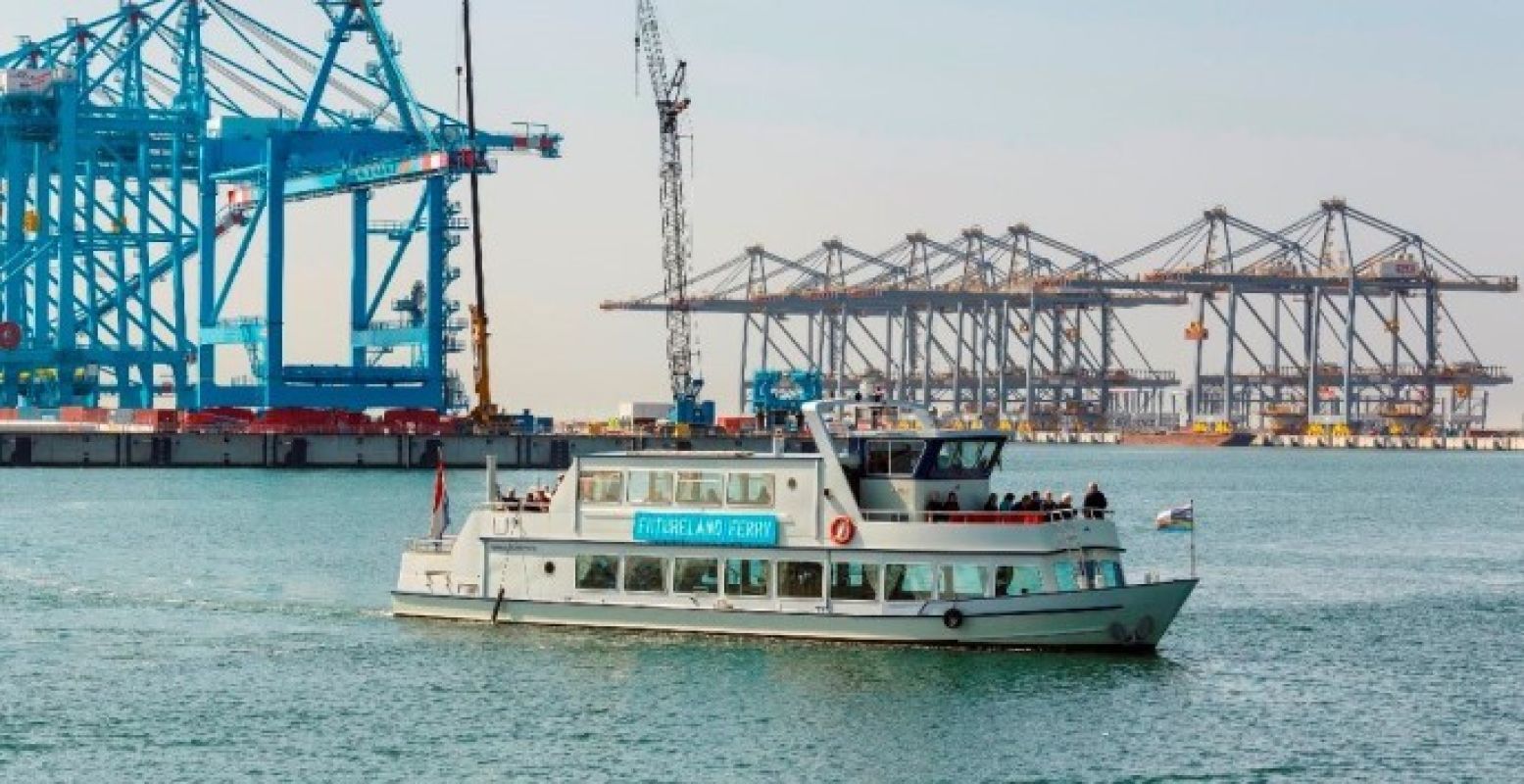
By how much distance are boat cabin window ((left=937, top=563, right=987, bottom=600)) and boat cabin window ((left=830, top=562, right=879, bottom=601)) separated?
3.72 ft

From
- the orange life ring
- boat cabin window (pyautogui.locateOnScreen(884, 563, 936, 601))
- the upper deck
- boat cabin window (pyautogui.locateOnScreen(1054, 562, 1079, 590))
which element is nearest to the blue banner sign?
the upper deck

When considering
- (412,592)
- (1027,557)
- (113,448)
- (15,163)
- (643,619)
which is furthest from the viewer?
(15,163)

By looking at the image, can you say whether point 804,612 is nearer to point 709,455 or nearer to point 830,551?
point 830,551

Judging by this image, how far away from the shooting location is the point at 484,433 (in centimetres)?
12888

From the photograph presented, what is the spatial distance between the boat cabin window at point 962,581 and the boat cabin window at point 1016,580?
0.75ft

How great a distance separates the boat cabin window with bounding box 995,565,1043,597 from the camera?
43.3 metres

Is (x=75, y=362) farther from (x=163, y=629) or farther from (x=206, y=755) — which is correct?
(x=206, y=755)

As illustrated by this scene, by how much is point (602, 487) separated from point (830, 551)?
453cm

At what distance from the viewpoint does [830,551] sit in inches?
1732

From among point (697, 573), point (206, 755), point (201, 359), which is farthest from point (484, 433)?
point (206, 755)

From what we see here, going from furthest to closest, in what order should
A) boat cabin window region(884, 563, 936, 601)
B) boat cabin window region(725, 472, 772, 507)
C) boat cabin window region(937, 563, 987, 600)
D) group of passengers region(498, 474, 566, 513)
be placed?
group of passengers region(498, 474, 566, 513) < boat cabin window region(725, 472, 772, 507) < boat cabin window region(884, 563, 936, 601) < boat cabin window region(937, 563, 987, 600)

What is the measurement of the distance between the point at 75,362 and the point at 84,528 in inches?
2654

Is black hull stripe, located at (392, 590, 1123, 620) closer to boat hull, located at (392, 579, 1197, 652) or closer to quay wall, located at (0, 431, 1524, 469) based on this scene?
boat hull, located at (392, 579, 1197, 652)

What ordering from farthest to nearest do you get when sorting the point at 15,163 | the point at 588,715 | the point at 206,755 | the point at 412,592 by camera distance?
the point at 15,163
the point at 412,592
the point at 588,715
the point at 206,755
